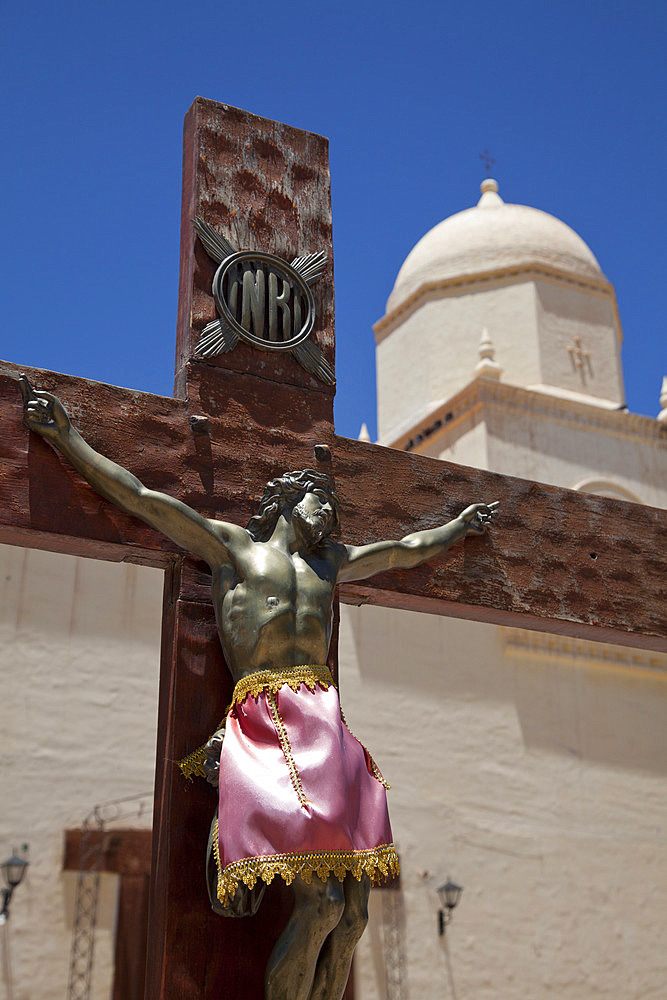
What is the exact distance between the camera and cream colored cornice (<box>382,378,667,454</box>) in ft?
45.4

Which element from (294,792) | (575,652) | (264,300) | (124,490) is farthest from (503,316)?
(294,792)

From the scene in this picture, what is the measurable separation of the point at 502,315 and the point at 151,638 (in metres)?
7.51

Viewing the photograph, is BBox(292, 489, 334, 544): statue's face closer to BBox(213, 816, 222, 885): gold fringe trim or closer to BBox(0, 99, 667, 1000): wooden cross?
BBox(0, 99, 667, 1000): wooden cross

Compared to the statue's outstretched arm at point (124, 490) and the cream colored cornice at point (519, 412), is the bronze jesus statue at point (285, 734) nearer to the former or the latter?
the statue's outstretched arm at point (124, 490)

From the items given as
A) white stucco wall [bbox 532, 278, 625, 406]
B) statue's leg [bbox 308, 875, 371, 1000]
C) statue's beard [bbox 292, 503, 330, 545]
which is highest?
white stucco wall [bbox 532, 278, 625, 406]

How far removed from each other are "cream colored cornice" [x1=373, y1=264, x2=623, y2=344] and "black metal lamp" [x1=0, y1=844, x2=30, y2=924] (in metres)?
9.69

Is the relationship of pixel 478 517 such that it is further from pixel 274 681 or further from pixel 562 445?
pixel 562 445

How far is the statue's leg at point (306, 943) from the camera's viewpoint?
3061 millimetres

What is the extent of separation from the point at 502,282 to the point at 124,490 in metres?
12.9

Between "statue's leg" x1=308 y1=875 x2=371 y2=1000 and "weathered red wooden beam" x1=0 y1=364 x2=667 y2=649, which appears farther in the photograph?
"weathered red wooden beam" x1=0 y1=364 x2=667 y2=649

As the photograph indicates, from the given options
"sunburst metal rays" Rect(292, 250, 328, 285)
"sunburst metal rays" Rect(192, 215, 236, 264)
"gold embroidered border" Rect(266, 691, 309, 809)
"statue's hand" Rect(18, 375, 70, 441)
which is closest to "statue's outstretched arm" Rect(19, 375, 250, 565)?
"statue's hand" Rect(18, 375, 70, 441)

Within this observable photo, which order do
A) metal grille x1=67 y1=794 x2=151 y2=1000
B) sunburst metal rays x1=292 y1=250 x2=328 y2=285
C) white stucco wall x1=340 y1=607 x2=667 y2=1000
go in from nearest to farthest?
sunburst metal rays x1=292 y1=250 x2=328 y2=285
metal grille x1=67 y1=794 x2=151 y2=1000
white stucco wall x1=340 y1=607 x2=667 y2=1000

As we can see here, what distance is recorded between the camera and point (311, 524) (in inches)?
141

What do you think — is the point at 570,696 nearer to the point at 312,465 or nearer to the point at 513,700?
the point at 513,700
